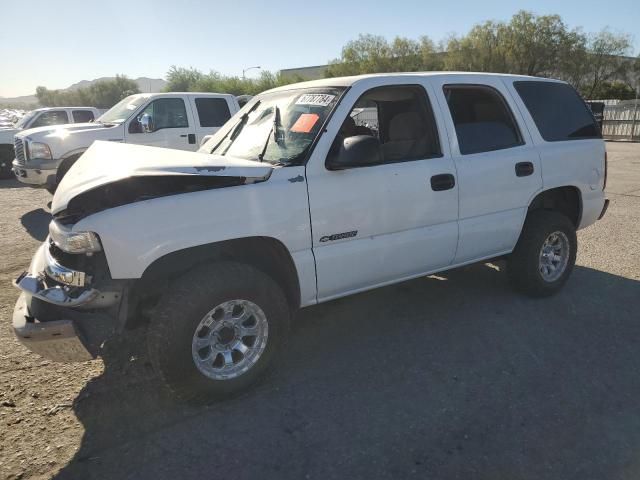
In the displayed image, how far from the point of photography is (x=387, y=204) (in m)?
3.34

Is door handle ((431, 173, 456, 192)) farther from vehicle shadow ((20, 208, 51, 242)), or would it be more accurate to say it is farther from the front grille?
the front grille

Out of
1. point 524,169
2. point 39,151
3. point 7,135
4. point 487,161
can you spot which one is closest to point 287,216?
point 487,161

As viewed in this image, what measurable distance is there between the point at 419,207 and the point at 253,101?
1830 mm

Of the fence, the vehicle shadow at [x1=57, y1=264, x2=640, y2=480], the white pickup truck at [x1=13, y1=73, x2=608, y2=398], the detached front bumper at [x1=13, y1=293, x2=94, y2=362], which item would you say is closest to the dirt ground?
the vehicle shadow at [x1=57, y1=264, x2=640, y2=480]

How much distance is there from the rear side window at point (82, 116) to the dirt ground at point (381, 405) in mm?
11578

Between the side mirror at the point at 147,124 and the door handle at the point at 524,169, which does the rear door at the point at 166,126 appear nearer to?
the side mirror at the point at 147,124

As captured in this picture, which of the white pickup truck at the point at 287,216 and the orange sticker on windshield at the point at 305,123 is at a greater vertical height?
the orange sticker on windshield at the point at 305,123

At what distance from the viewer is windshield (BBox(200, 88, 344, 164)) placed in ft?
10.6

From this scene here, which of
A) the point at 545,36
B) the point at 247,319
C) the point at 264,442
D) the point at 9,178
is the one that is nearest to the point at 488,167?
the point at 247,319

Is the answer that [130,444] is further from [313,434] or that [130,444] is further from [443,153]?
[443,153]

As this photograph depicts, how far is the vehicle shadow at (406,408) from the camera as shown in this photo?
97.1 inches

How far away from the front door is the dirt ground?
63 centimetres

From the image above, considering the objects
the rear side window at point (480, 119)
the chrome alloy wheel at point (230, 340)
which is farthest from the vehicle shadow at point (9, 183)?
the rear side window at point (480, 119)

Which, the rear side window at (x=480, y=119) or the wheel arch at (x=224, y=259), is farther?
the rear side window at (x=480, y=119)
